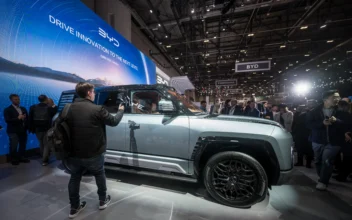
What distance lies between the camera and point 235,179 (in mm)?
2014

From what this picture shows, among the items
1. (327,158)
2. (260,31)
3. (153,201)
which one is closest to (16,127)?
(153,201)

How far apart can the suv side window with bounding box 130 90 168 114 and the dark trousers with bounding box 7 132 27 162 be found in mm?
2924

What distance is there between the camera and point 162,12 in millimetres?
8523

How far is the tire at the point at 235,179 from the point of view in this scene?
1918 millimetres

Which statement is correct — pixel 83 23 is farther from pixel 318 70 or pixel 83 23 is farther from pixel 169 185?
pixel 318 70

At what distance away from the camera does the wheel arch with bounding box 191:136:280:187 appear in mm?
1917

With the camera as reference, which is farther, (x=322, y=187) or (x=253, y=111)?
(x=253, y=111)

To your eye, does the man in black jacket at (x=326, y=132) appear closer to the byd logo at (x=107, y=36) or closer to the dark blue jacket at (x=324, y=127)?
the dark blue jacket at (x=324, y=127)

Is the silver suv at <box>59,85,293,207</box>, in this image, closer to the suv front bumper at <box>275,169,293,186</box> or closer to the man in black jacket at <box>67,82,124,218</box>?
the suv front bumper at <box>275,169,293,186</box>

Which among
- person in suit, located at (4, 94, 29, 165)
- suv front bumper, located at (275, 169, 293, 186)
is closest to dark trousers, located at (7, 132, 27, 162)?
person in suit, located at (4, 94, 29, 165)

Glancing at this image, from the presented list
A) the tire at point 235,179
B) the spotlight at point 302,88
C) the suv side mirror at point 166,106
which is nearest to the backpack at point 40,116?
the suv side mirror at point 166,106

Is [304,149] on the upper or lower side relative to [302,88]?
lower

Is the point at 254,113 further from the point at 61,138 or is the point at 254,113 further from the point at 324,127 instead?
the point at 61,138

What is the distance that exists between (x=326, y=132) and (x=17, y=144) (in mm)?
6062
